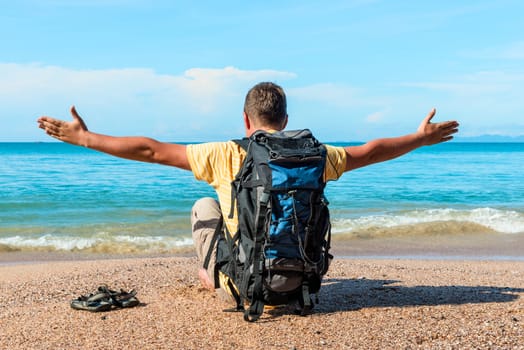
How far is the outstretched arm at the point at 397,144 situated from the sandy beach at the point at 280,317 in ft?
4.26

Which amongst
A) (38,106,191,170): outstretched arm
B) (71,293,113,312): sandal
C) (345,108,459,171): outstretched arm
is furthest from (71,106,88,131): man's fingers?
(345,108,459,171): outstretched arm

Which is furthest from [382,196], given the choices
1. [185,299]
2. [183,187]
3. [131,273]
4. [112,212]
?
[185,299]

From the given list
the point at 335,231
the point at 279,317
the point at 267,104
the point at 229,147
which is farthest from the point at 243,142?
the point at 335,231

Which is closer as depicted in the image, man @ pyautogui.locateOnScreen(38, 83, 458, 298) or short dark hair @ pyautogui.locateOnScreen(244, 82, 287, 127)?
man @ pyautogui.locateOnScreen(38, 83, 458, 298)

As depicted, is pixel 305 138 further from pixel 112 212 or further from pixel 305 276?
pixel 112 212

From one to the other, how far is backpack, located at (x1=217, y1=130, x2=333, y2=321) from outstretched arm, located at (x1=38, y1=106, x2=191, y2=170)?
0.51 meters

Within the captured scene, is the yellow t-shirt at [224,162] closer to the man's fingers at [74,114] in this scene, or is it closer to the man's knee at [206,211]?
the man's knee at [206,211]

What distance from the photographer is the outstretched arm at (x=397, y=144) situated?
4.56 meters

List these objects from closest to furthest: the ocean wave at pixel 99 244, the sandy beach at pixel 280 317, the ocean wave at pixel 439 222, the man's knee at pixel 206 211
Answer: the sandy beach at pixel 280 317
the man's knee at pixel 206 211
the ocean wave at pixel 99 244
the ocean wave at pixel 439 222

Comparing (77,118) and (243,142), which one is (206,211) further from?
(77,118)

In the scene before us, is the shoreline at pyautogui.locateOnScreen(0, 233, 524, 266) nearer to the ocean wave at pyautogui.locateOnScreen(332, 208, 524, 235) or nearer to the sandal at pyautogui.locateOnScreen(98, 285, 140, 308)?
the ocean wave at pyautogui.locateOnScreen(332, 208, 524, 235)

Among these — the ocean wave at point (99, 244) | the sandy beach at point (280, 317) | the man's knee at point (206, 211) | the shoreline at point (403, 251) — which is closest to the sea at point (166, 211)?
the ocean wave at point (99, 244)

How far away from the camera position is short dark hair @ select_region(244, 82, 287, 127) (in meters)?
4.44

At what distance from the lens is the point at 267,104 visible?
445cm
